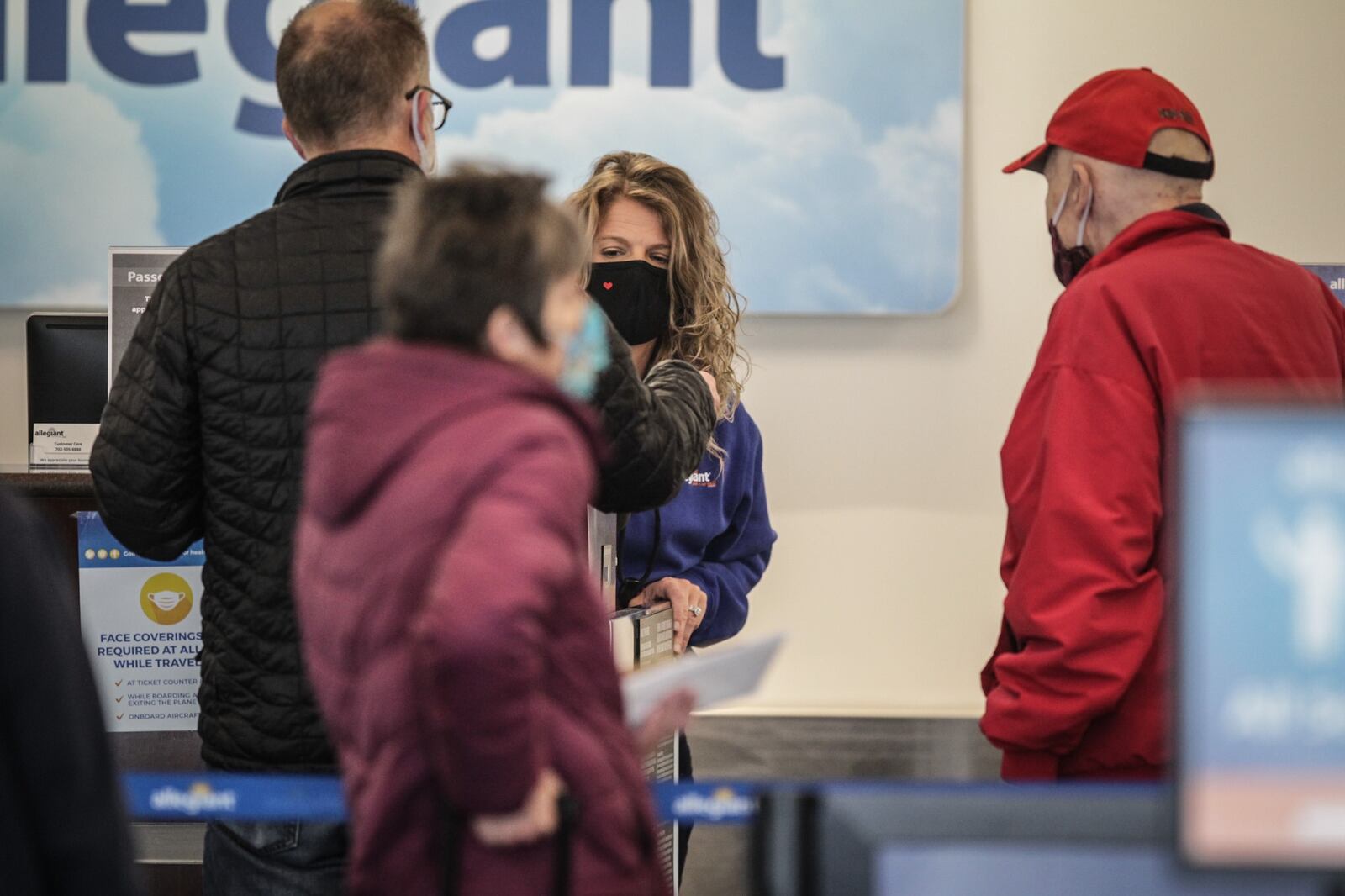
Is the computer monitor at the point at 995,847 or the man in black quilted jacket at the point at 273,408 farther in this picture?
the man in black quilted jacket at the point at 273,408

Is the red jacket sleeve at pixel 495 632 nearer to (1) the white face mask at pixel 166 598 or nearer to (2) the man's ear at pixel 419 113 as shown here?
(2) the man's ear at pixel 419 113

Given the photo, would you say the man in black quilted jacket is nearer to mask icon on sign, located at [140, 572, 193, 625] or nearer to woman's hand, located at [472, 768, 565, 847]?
woman's hand, located at [472, 768, 565, 847]

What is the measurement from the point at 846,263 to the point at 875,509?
2.33 feet

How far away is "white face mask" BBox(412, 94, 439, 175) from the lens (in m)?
1.76

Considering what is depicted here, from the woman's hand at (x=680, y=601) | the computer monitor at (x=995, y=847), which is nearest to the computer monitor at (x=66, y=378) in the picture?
the woman's hand at (x=680, y=601)

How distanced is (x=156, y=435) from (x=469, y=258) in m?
0.67

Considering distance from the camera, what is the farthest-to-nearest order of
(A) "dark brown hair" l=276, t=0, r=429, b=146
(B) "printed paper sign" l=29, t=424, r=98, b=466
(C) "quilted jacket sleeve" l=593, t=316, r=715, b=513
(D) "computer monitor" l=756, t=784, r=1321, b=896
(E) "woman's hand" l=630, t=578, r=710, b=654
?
(B) "printed paper sign" l=29, t=424, r=98, b=466
(E) "woman's hand" l=630, t=578, r=710, b=654
(A) "dark brown hair" l=276, t=0, r=429, b=146
(C) "quilted jacket sleeve" l=593, t=316, r=715, b=513
(D) "computer monitor" l=756, t=784, r=1321, b=896

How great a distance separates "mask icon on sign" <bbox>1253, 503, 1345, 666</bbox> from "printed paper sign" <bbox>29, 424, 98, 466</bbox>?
2636mm

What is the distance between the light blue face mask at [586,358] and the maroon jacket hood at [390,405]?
3.7 inches

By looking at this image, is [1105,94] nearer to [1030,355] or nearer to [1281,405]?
[1281,405]

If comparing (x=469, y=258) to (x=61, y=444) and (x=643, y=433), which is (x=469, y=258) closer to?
(x=643, y=433)

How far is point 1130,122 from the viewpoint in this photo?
2025 mm

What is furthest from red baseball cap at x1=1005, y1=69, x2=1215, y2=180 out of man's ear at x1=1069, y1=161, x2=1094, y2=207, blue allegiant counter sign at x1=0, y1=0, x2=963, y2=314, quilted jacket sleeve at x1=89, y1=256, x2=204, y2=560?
blue allegiant counter sign at x1=0, y1=0, x2=963, y2=314

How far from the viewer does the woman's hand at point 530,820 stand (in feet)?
3.62
